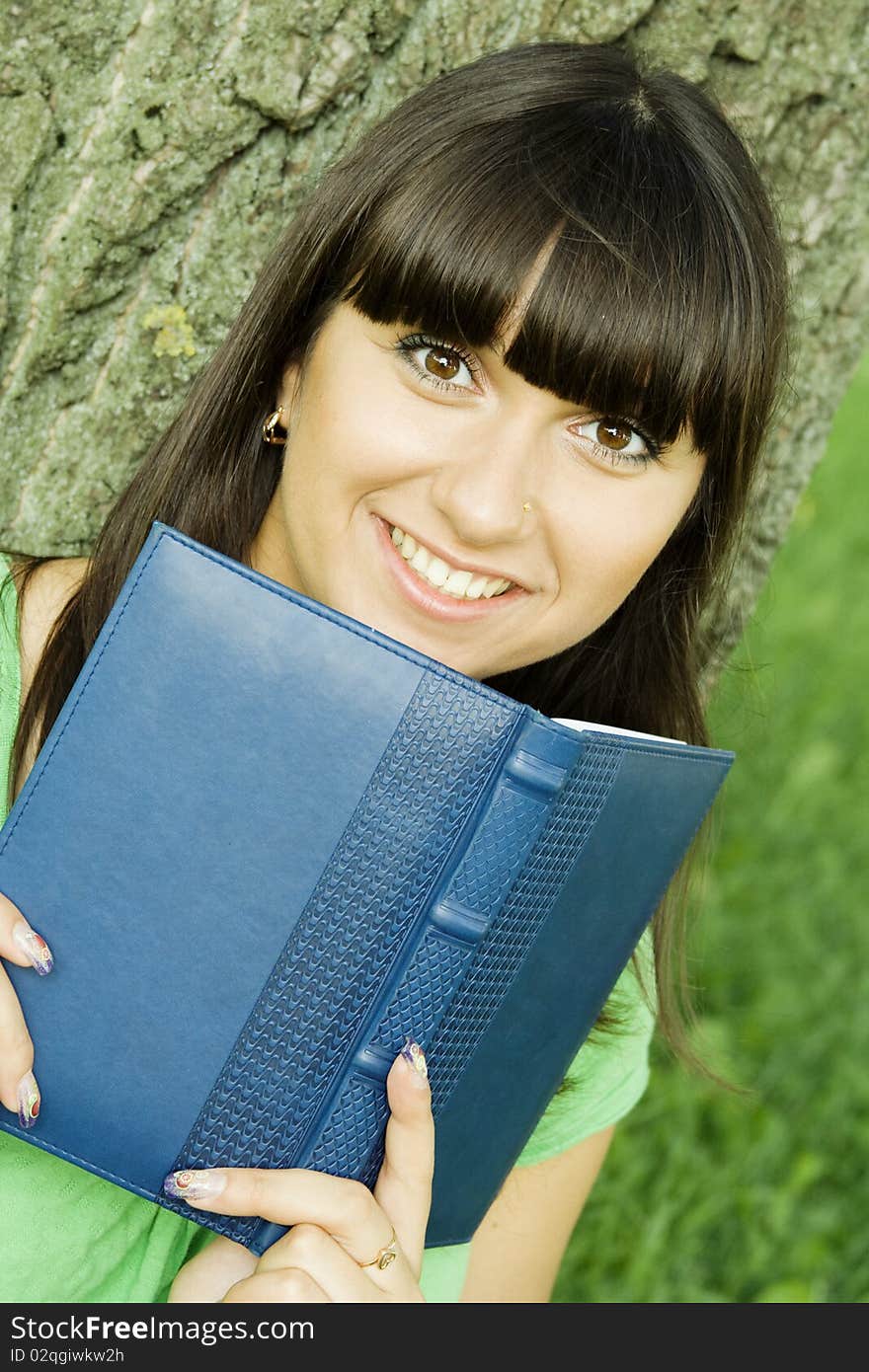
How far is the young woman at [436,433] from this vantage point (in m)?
1.31

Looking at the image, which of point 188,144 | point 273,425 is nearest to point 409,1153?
point 273,425

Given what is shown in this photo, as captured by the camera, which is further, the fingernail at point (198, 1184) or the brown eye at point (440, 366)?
the brown eye at point (440, 366)

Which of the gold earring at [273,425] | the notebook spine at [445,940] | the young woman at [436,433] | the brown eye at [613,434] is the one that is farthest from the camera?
the gold earring at [273,425]

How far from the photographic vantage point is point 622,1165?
8.38 ft

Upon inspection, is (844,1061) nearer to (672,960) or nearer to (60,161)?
(672,960)

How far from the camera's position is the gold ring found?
48.8 inches

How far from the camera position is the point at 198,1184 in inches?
47.8

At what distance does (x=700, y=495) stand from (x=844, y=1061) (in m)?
1.57

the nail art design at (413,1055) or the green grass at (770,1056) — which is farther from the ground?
the nail art design at (413,1055)

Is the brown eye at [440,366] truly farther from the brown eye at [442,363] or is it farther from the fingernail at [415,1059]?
the fingernail at [415,1059]

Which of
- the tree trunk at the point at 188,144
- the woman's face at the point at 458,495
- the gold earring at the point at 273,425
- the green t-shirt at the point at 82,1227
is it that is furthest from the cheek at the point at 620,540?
the green t-shirt at the point at 82,1227

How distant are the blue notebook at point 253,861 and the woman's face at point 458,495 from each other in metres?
0.25

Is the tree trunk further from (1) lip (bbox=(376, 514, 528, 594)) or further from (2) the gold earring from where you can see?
(1) lip (bbox=(376, 514, 528, 594))
